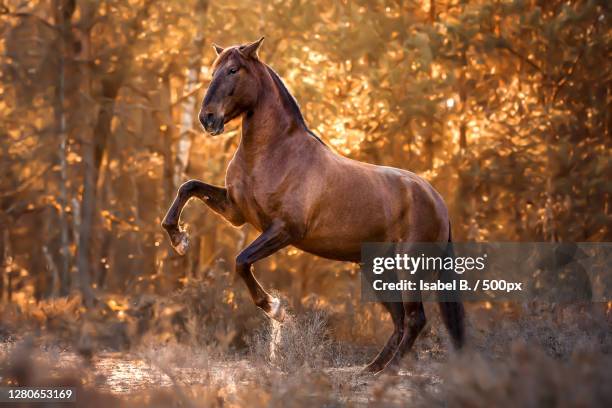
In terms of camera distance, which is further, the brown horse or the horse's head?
the brown horse

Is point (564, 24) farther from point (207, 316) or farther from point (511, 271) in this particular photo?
point (207, 316)

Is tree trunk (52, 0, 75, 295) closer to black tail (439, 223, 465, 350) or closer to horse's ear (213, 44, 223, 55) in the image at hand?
horse's ear (213, 44, 223, 55)

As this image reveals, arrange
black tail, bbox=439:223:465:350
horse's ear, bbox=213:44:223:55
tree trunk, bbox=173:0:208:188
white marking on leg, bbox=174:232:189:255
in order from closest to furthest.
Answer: white marking on leg, bbox=174:232:189:255
horse's ear, bbox=213:44:223:55
black tail, bbox=439:223:465:350
tree trunk, bbox=173:0:208:188

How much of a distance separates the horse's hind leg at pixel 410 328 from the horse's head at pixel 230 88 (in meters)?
2.33

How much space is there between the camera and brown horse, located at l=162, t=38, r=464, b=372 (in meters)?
7.38

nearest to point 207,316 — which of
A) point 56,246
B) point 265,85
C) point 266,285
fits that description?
point 265,85

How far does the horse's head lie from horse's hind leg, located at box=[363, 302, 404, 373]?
7.65ft

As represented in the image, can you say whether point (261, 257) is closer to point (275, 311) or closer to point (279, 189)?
point (275, 311)

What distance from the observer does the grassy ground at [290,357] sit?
13.9 ft

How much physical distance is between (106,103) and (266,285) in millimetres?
4553

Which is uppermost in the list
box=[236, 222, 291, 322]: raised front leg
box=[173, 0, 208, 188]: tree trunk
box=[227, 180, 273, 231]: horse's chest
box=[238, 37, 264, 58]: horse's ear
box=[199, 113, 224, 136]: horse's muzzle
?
box=[173, 0, 208, 188]: tree trunk

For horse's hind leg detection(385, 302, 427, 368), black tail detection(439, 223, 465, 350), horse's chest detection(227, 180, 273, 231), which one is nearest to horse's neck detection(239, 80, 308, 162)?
horse's chest detection(227, 180, 273, 231)

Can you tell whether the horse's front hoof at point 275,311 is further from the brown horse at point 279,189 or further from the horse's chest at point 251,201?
the horse's chest at point 251,201

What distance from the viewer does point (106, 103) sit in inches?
694
